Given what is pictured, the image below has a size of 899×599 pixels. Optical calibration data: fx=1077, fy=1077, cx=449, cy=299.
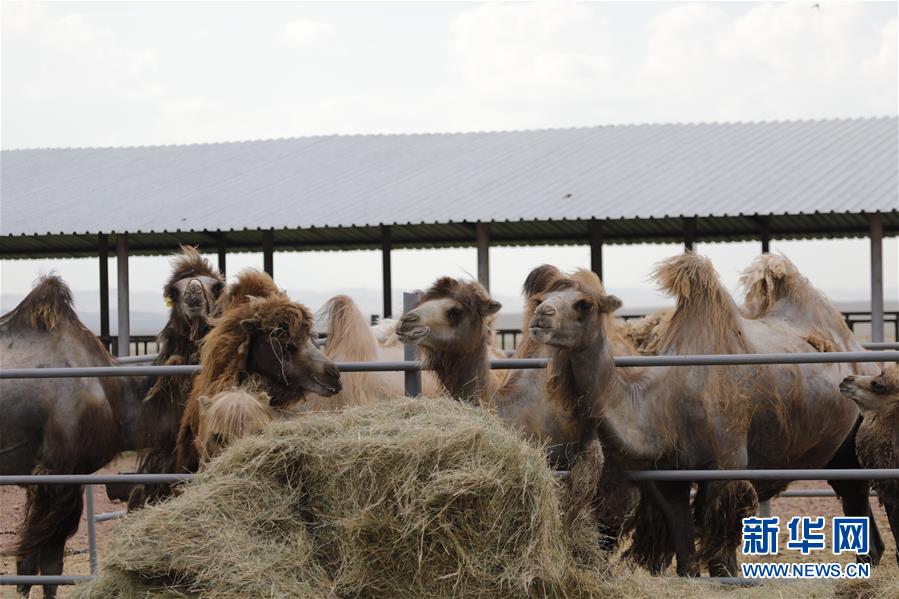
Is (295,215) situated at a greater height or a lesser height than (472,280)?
greater

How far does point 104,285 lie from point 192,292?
14087 millimetres

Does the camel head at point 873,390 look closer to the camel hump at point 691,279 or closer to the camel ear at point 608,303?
the camel hump at point 691,279

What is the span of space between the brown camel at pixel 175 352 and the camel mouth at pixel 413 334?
1617mm

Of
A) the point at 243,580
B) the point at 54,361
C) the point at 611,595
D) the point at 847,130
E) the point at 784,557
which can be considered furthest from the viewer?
the point at 847,130

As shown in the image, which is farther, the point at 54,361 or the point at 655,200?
the point at 655,200

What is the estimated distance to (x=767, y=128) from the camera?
20453 mm

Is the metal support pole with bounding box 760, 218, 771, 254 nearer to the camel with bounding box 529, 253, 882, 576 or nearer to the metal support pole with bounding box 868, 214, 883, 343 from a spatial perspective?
the metal support pole with bounding box 868, 214, 883, 343

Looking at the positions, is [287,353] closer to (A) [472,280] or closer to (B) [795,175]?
(A) [472,280]

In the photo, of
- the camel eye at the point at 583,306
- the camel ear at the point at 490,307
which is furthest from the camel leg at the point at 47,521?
the camel eye at the point at 583,306

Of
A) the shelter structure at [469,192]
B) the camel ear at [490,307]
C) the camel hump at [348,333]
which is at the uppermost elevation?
the shelter structure at [469,192]

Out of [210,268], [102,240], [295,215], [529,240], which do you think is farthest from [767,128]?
[210,268]

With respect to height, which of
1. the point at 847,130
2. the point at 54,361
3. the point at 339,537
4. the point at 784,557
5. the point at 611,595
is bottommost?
the point at 784,557

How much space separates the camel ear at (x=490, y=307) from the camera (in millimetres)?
5785

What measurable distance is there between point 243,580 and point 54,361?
339cm
